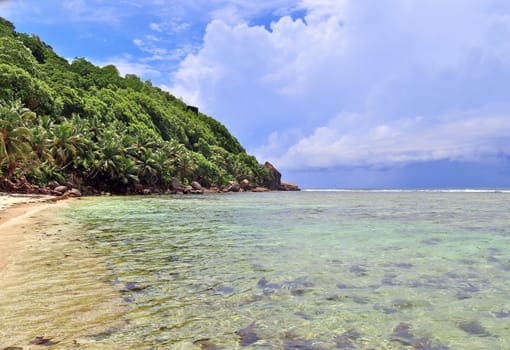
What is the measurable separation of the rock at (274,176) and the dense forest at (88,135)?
1685mm

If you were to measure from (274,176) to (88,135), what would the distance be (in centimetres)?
7685

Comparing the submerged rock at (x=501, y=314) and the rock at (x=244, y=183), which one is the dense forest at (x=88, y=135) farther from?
the submerged rock at (x=501, y=314)

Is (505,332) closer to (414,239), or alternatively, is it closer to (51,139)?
(414,239)

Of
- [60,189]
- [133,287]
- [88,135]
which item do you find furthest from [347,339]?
[88,135]

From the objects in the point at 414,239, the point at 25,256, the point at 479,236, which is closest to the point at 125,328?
the point at 25,256

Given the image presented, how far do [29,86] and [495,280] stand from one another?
71.0 meters

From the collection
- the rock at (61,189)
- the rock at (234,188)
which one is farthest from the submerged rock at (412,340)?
the rock at (234,188)

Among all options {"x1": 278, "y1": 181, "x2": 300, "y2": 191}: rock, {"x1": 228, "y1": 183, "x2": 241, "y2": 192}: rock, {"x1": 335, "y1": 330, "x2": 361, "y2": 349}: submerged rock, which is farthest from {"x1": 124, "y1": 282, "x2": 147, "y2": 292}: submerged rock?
{"x1": 278, "y1": 181, "x2": 300, "y2": 191}: rock

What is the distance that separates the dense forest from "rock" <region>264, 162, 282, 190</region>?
1.69 m

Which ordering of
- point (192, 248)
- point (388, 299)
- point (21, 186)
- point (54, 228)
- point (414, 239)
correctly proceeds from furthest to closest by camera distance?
point (21, 186), point (54, 228), point (414, 239), point (192, 248), point (388, 299)

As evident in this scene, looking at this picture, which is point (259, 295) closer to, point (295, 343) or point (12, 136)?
point (295, 343)

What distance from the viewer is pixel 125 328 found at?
201 inches

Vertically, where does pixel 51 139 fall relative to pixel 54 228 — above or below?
above

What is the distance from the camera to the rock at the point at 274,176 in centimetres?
12680
